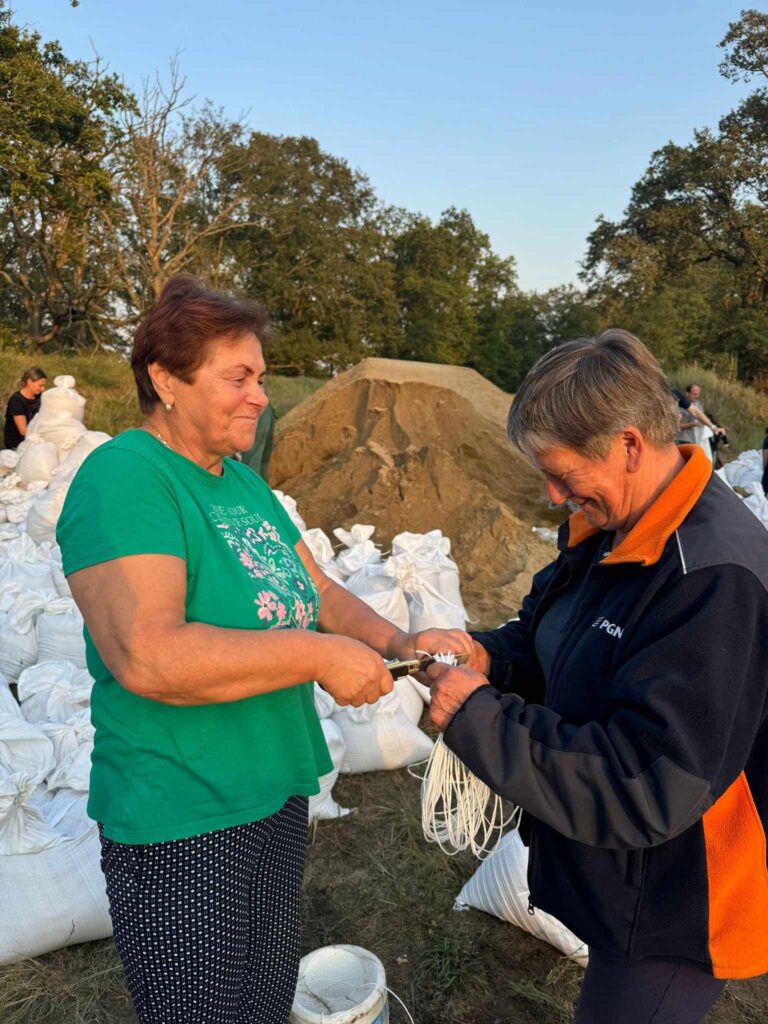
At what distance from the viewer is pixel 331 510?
771cm

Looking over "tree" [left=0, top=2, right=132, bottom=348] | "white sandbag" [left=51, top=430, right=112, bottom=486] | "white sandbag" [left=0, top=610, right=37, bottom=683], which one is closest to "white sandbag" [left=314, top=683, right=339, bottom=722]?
"white sandbag" [left=0, top=610, right=37, bottom=683]

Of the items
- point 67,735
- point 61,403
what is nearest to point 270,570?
point 67,735

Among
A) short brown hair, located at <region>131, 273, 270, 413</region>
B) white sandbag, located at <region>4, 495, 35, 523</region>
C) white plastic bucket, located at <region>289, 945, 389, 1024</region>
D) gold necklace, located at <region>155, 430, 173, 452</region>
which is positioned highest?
short brown hair, located at <region>131, 273, 270, 413</region>

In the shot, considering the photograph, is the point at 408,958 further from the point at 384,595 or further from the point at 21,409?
the point at 21,409

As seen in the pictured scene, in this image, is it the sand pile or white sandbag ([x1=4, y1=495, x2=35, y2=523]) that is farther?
the sand pile

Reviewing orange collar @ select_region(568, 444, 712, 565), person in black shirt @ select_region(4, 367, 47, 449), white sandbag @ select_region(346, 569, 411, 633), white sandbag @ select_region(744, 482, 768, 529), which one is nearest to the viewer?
orange collar @ select_region(568, 444, 712, 565)

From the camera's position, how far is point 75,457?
6.89 m

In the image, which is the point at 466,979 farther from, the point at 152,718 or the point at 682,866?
the point at 152,718

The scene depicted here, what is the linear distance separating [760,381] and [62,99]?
53.5ft

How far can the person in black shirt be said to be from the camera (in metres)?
8.07

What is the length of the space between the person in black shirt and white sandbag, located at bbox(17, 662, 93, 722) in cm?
542

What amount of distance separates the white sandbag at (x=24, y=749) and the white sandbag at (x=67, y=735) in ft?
0.37

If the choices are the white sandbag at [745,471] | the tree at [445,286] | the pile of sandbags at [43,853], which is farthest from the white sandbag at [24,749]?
the tree at [445,286]

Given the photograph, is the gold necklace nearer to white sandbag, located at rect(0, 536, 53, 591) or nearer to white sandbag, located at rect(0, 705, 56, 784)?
white sandbag, located at rect(0, 705, 56, 784)
